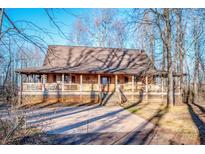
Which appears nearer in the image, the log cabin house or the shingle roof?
the log cabin house

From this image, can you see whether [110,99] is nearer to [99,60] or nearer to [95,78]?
[95,78]

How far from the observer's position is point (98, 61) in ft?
77.1

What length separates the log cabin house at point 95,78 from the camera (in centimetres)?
1940

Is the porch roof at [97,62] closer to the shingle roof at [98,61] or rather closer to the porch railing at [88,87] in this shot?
the shingle roof at [98,61]

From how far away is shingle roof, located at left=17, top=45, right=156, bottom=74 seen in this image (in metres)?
20.6

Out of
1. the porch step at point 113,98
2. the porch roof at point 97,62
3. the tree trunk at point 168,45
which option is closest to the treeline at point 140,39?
the tree trunk at point 168,45

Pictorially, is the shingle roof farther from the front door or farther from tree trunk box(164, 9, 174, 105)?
tree trunk box(164, 9, 174, 105)

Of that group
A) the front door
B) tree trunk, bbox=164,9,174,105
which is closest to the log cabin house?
the front door

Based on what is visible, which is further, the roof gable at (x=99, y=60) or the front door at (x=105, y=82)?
the front door at (x=105, y=82)

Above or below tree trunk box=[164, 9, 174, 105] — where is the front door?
below

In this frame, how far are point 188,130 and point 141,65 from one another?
15.6 m

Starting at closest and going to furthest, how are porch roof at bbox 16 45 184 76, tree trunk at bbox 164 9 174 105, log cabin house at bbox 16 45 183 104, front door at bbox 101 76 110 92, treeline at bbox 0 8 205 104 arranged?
treeline at bbox 0 8 205 104
tree trunk at bbox 164 9 174 105
log cabin house at bbox 16 45 183 104
porch roof at bbox 16 45 184 76
front door at bbox 101 76 110 92

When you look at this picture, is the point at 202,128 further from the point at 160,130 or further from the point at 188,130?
the point at 160,130
